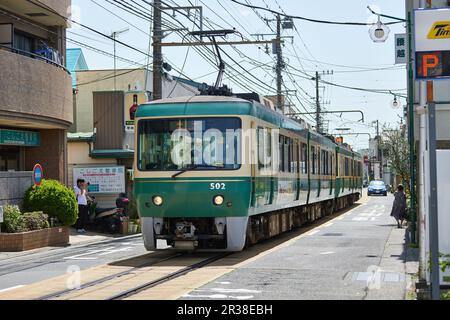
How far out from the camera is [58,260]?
599 inches

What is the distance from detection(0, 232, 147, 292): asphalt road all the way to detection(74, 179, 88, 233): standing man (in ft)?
9.88

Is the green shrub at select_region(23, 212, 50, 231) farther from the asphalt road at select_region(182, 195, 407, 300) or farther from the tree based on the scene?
the tree

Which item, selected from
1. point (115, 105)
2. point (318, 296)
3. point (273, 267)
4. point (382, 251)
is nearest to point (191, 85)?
point (115, 105)

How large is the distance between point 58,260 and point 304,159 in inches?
356

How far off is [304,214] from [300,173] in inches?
140

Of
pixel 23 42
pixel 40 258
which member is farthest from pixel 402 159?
pixel 40 258

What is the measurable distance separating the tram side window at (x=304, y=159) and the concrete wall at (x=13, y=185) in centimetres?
786

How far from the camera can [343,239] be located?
18.1 meters

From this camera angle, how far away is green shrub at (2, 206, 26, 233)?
17.7 metres

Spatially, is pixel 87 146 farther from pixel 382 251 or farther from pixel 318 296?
pixel 318 296

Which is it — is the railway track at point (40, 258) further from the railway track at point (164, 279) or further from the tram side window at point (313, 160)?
the tram side window at point (313, 160)

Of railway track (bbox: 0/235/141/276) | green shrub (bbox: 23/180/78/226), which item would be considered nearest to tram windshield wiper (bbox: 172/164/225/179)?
railway track (bbox: 0/235/141/276)

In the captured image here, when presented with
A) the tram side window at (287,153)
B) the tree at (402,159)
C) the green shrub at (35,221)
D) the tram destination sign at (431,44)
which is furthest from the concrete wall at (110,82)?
the tram destination sign at (431,44)

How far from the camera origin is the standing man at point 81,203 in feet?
74.5
